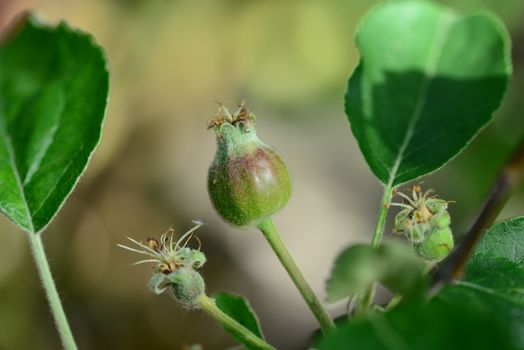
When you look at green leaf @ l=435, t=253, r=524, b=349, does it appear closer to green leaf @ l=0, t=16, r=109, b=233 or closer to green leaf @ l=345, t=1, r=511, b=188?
green leaf @ l=345, t=1, r=511, b=188

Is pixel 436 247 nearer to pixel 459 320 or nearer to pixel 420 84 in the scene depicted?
pixel 420 84

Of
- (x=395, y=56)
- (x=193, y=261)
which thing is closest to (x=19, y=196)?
(x=193, y=261)

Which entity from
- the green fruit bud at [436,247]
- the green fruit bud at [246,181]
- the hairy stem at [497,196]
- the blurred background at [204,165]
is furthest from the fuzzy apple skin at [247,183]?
the blurred background at [204,165]

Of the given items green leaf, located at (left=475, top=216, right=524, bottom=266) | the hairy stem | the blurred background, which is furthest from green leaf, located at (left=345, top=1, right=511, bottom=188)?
the blurred background

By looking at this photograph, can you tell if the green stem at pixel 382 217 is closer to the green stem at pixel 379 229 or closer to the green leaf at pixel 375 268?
the green stem at pixel 379 229

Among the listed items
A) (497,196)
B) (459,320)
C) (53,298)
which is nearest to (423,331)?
(459,320)
